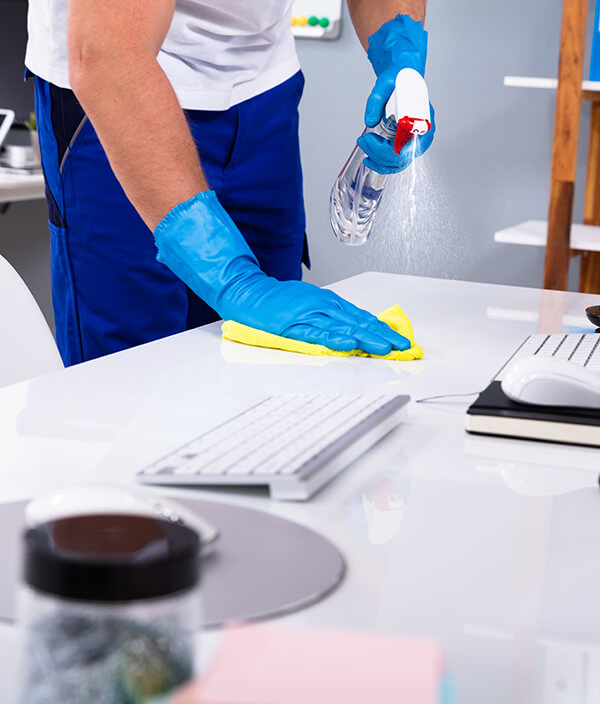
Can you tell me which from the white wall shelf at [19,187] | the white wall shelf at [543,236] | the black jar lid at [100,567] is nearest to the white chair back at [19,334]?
the black jar lid at [100,567]

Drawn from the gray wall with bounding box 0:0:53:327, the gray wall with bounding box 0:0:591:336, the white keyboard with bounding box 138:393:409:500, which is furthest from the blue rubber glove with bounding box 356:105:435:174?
the gray wall with bounding box 0:0:53:327

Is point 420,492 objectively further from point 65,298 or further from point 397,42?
point 397,42

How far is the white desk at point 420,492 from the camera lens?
48 centimetres

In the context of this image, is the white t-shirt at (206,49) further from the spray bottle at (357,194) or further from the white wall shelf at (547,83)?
the white wall shelf at (547,83)

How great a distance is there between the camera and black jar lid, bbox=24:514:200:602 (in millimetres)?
272

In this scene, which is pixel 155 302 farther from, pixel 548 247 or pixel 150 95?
pixel 548 247

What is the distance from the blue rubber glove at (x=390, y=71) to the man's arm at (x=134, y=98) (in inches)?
12.3

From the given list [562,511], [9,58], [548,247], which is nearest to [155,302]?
[562,511]

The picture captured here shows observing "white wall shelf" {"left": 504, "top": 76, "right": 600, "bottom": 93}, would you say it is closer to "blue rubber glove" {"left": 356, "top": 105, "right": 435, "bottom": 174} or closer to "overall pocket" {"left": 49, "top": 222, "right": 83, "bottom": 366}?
"blue rubber glove" {"left": 356, "top": 105, "right": 435, "bottom": 174}

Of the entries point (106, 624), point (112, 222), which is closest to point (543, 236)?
point (112, 222)

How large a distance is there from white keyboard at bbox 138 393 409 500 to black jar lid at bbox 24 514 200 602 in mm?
323

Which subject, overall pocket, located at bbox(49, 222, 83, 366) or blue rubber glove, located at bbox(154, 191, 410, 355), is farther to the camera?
overall pocket, located at bbox(49, 222, 83, 366)

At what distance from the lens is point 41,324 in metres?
1.18

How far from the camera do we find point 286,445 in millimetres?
698
